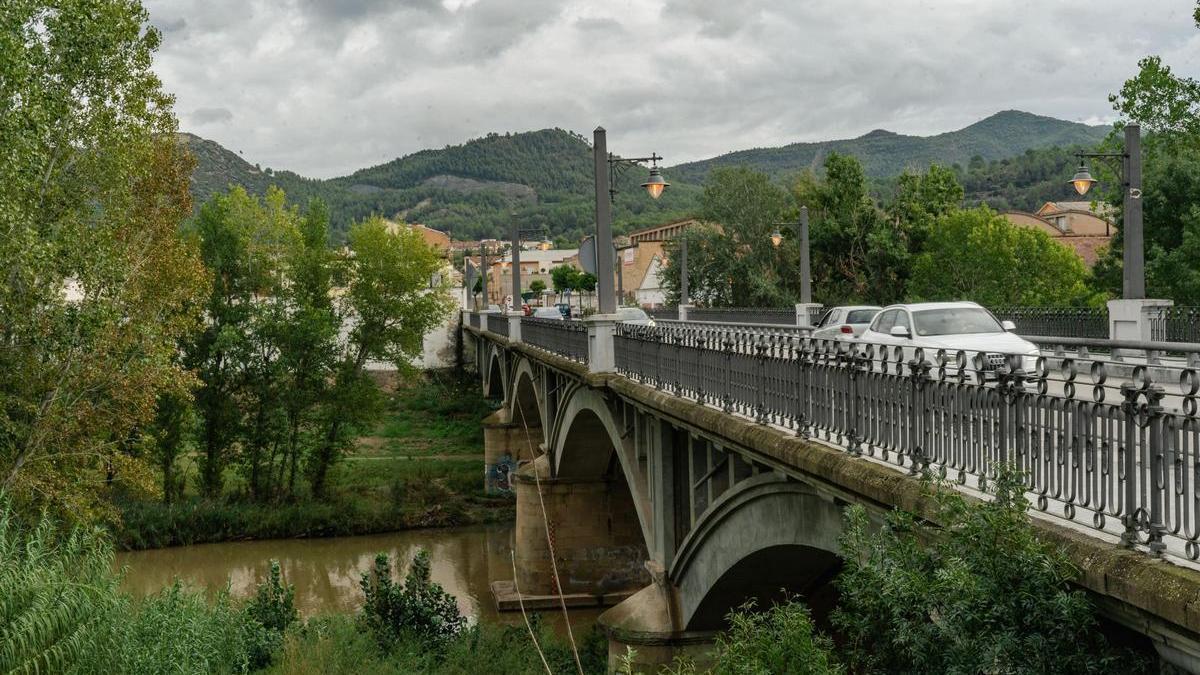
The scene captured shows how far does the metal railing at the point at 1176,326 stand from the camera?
1682 centimetres

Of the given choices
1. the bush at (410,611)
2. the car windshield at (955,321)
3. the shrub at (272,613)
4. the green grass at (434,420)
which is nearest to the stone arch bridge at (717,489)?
the car windshield at (955,321)

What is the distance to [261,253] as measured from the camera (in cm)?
4334

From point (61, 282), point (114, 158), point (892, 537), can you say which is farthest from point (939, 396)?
point (114, 158)

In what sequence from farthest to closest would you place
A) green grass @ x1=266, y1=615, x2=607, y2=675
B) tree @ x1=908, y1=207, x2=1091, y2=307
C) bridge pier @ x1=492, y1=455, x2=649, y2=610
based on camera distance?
tree @ x1=908, y1=207, x2=1091, y2=307 → bridge pier @ x1=492, y1=455, x2=649, y2=610 → green grass @ x1=266, y1=615, x2=607, y2=675

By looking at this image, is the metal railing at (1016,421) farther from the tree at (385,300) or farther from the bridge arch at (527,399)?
the tree at (385,300)

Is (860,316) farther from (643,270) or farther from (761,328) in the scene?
(643,270)

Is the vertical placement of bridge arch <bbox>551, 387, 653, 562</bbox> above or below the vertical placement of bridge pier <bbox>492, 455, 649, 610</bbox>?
above

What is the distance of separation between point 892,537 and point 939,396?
1122mm

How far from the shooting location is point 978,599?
545 centimetres

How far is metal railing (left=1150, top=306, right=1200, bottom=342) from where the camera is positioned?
662 inches

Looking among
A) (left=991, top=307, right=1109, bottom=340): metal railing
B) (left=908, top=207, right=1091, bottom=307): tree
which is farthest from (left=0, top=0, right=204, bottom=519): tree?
(left=908, top=207, right=1091, bottom=307): tree

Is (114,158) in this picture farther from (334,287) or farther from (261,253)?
(334,287)

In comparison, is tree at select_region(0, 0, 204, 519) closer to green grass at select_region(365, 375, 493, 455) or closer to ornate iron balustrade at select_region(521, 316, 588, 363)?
ornate iron balustrade at select_region(521, 316, 588, 363)

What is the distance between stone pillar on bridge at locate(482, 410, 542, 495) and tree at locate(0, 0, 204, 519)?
21353 millimetres
